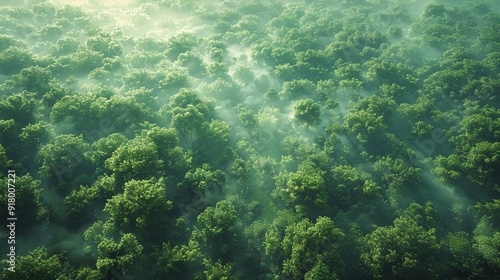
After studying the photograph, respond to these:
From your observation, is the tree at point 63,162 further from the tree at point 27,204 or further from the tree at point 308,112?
the tree at point 308,112

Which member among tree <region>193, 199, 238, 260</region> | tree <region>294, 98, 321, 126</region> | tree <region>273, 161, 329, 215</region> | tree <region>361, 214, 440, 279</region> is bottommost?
tree <region>361, 214, 440, 279</region>

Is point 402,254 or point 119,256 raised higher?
point 402,254

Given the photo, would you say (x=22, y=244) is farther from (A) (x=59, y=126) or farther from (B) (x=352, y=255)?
(B) (x=352, y=255)

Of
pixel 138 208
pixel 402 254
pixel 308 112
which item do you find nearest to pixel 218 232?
pixel 138 208

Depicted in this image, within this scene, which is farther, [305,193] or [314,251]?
[305,193]

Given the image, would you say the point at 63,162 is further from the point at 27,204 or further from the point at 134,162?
the point at 134,162

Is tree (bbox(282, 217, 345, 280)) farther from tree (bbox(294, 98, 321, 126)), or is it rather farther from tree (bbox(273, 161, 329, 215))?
tree (bbox(294, 98, 321, 126))

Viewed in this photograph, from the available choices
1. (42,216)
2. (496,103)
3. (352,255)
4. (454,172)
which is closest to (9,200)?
(42,216)

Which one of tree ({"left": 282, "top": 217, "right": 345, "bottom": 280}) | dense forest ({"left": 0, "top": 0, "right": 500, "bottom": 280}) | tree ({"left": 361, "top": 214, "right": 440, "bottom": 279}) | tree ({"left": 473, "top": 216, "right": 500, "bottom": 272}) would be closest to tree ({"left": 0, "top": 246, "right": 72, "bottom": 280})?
dense forest ({"left": 0, "top": 0, "right": 500, "bottom": 280})
